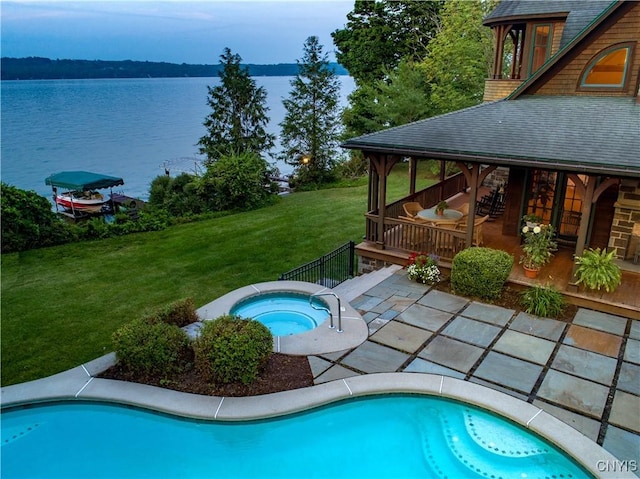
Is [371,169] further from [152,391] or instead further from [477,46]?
[477,46]

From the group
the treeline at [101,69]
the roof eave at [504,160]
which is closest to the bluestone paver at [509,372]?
the roof eave at [504,160]

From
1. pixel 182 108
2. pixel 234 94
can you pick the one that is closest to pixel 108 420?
pixel 234 94

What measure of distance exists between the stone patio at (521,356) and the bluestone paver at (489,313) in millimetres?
19

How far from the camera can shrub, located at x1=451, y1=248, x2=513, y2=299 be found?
9125mm

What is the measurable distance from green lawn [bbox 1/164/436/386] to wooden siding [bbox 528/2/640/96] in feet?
24.3

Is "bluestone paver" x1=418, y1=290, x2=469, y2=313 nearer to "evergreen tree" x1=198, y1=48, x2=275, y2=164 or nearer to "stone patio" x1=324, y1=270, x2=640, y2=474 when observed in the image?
"stone patio" x1=324, y1=270, x2=640, y2=474

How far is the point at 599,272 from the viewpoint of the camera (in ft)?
28.5

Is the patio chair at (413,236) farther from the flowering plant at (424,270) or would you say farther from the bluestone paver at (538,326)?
the bluestone paver at (538,326)

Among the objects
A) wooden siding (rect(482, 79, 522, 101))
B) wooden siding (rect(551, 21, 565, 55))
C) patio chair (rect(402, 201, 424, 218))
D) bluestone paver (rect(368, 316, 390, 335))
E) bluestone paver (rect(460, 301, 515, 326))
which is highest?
wooden siding (rect(551, 21, 565, 55))

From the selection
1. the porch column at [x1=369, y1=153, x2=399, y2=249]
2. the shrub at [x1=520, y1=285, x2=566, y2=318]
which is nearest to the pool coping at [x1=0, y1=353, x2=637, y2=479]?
the shrub at [x1=520, y1=285, x2=566, y2=318]

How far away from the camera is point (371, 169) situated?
455 inches

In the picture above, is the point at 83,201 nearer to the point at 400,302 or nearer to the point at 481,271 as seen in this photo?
the point at 400,302

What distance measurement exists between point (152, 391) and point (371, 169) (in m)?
7.31

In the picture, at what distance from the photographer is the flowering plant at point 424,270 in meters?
10.2
